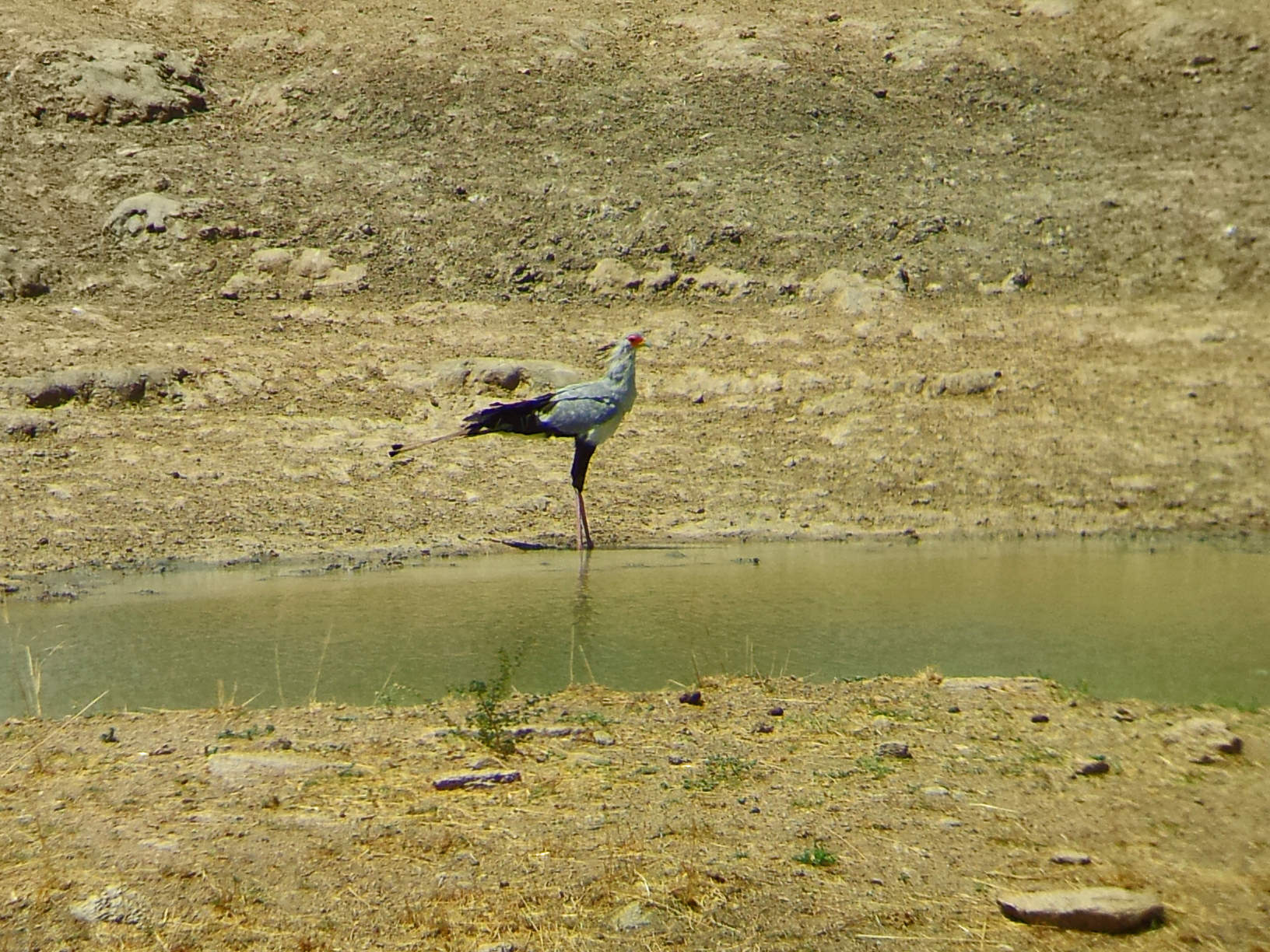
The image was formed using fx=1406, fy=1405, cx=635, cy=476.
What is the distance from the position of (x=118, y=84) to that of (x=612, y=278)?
8.41 m

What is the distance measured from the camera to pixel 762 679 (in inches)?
276

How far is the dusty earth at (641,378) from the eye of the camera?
175 inches

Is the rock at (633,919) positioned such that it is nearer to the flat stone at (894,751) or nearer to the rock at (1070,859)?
the rock at (1070,859)

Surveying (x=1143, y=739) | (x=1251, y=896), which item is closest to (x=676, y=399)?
(x=1143, y=739)

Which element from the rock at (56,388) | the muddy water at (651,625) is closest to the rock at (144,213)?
the rock at (56,388)

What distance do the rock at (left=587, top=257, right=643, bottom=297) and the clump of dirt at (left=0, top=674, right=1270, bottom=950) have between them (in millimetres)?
12199

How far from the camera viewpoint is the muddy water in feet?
25.2

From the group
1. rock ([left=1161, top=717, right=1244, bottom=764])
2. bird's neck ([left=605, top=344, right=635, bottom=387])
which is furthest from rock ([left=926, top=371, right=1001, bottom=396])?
rock ([left=1161, top=717, right=1244, bottom=764])

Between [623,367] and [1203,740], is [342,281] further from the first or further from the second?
[1203,740]

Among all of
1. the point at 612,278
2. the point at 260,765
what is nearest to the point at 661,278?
the point at 612,278

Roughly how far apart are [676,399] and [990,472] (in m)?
3.74

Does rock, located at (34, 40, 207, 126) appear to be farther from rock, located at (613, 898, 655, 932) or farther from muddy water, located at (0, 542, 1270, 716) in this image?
rock, located at (613, 898, 655, 932)

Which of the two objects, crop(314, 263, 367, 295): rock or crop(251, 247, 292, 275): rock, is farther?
crop(251, 247, 292, 275): rock

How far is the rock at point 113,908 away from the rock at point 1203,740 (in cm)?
386
